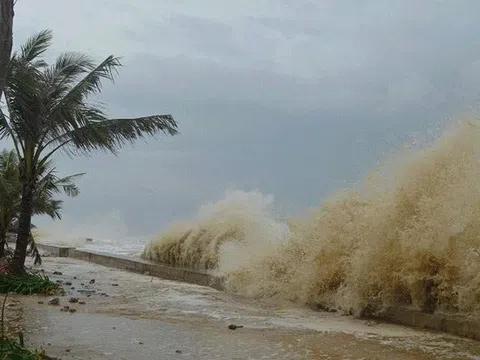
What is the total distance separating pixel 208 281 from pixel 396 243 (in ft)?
19.1

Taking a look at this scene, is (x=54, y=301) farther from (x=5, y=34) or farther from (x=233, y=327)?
(x=5, y=34)

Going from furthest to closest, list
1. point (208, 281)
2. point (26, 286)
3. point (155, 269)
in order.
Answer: point (155, 269)
point (208, 281)
point (26, 286)

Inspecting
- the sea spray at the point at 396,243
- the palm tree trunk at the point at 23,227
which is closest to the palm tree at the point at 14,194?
the palm tree trunk at the point at 23,227

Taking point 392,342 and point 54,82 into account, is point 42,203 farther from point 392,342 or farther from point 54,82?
point 392,342

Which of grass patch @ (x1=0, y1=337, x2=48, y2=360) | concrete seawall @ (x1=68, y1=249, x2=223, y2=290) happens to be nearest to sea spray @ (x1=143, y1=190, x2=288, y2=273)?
concrete seawall @ (x1=68, y1=249, x2=223, y2=290)

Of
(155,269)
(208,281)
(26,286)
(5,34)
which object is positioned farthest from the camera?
(155,269)

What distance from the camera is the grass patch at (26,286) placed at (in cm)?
1120

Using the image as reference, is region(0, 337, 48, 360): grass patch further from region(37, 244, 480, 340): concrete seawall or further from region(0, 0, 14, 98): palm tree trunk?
region(37, 244, 480, 340): concrete seawall

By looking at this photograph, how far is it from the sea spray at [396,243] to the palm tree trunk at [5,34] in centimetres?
597

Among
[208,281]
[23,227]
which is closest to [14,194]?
[23,227]

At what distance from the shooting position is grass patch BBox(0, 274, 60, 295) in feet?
36.7

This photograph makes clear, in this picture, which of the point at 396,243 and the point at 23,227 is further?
the point at 23,227

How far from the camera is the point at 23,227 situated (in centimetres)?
1230

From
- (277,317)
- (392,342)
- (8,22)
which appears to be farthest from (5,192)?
(392,342)
